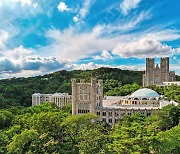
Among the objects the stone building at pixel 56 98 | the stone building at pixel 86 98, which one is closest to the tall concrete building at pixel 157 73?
the stone building at pixel 56 98

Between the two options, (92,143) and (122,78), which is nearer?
(92,143)

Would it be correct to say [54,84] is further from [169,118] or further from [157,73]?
[169,118]

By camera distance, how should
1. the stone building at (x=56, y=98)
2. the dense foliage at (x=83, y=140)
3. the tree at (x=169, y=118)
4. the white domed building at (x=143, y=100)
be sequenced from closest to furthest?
the dense foliage at (x=83, y=140), the tree at (x=169, y=118), the white domed building at (x=143, y=100), the stone building at (x=56, y=98)

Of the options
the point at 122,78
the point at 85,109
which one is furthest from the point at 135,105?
the point at 122,78

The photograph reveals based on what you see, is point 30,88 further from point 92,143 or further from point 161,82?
point 92,143

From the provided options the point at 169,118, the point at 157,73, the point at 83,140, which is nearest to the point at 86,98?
the point at 169,118

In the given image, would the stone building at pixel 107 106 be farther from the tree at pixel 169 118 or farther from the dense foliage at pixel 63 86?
the tree at pixel 169 118

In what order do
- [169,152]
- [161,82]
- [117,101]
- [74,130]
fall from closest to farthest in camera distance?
[169,152] < [74,130] < [117,101] < [161,82]

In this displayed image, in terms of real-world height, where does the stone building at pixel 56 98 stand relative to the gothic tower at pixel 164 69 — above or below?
below

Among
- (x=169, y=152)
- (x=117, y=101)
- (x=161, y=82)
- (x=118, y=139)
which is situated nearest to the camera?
(x=169, y=152)
